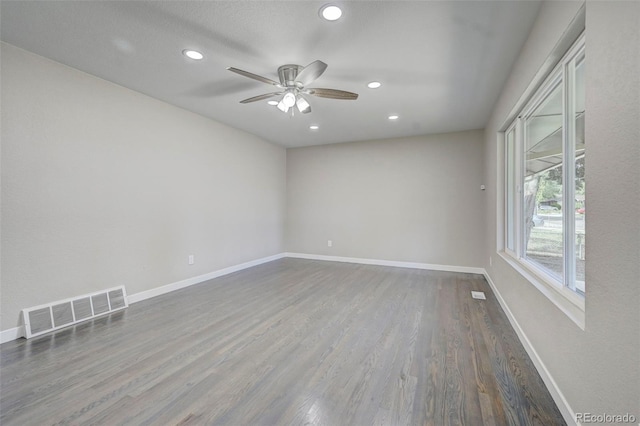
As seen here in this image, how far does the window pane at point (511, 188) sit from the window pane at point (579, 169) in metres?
1.62

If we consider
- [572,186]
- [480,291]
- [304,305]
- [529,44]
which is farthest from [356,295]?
[529,44]

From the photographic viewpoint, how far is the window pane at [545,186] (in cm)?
192

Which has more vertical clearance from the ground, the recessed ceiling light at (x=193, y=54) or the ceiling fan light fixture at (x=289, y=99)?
the recessed ceiling light at (x=193, y=54)

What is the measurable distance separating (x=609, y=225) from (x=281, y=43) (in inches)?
97.1

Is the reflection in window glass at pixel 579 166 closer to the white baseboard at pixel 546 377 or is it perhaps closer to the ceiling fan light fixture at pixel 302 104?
the white baseboard at pixel 546 377

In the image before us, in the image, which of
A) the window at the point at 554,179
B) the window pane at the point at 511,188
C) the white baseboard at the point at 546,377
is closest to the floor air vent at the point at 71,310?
the white baseboard at the point at 546,377

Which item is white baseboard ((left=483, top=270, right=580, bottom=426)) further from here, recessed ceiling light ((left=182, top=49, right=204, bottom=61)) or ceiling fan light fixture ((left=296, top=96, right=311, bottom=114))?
recessed ceiling light ((left=182, top=49, right=204, bottom=61))

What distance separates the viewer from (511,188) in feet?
10.6

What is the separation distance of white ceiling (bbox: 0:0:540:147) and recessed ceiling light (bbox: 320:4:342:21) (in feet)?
0.14

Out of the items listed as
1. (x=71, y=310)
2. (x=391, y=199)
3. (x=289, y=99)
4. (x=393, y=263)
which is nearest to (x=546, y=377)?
(x=289, y=99)

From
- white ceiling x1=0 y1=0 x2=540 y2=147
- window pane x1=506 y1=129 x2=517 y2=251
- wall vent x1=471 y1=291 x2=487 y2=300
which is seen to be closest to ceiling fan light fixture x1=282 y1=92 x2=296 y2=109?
white ceiling x1=0 y1=0 x2=540 y2=147

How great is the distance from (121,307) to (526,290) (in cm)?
417

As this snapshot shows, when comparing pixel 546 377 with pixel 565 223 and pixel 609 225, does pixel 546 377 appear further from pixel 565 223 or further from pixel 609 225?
pixel 609 225

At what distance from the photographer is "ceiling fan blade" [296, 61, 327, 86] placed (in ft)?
7.17
